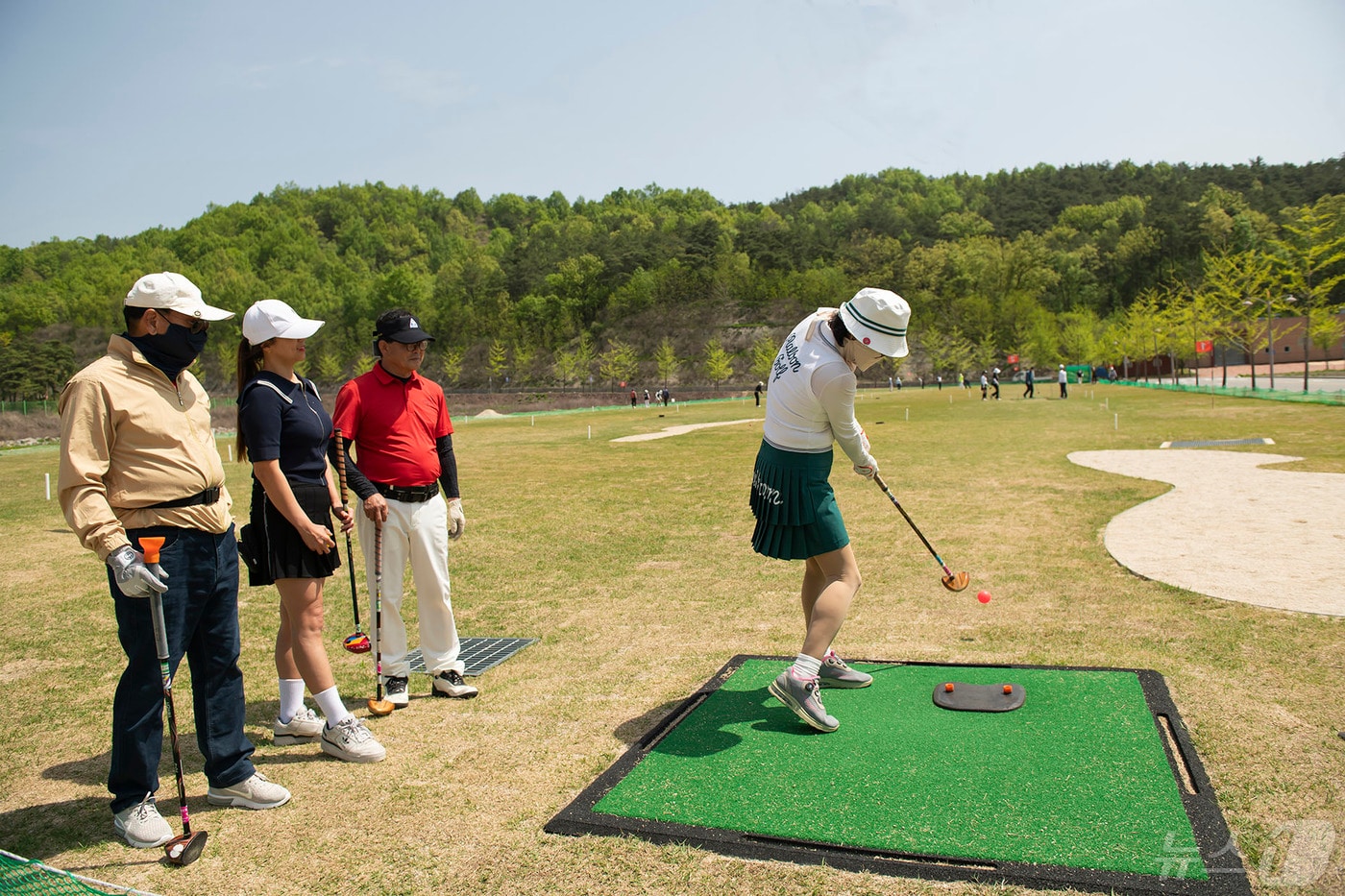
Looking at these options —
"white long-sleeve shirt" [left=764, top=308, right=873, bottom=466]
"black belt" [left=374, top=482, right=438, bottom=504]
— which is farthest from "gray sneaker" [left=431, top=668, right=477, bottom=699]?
"white long-sleeve shirt" [left=764, top=308, right=873, bottom=466]

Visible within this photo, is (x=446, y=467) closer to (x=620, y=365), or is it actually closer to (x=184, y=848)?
(x=184, y=848)

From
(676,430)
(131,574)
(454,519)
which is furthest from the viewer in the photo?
(676,430)

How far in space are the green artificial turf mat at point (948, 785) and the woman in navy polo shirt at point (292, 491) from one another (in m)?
1.82

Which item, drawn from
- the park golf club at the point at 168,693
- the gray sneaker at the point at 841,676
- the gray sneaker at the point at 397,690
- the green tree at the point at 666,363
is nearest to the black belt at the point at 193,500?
the park golf club at the point at 168,693

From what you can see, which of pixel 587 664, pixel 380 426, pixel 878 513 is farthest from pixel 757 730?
pixel 878 513

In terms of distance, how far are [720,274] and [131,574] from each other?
5651 inches

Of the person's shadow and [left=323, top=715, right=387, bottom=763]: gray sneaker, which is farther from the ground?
[left=323, top=715, right=387, bottom=763]: gray sneaker

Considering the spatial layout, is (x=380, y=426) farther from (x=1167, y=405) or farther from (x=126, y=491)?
(x=1167, y=405)

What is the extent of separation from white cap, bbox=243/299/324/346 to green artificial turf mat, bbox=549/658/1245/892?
3.00 m

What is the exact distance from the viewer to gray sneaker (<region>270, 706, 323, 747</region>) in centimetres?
550

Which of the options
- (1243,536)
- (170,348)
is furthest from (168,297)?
(1243,536)

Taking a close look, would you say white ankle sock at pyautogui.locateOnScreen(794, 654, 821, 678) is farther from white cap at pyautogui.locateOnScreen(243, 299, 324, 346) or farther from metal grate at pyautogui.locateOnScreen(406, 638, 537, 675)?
white cap at pyautogui.locateOnScreen(243, 299, 324, 346)

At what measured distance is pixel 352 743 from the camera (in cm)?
506

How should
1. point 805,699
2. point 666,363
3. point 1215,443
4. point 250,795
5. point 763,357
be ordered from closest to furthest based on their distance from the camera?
point 250,795 < point 805,699 < point 1215,443 < point 763,357 < point 666,363
